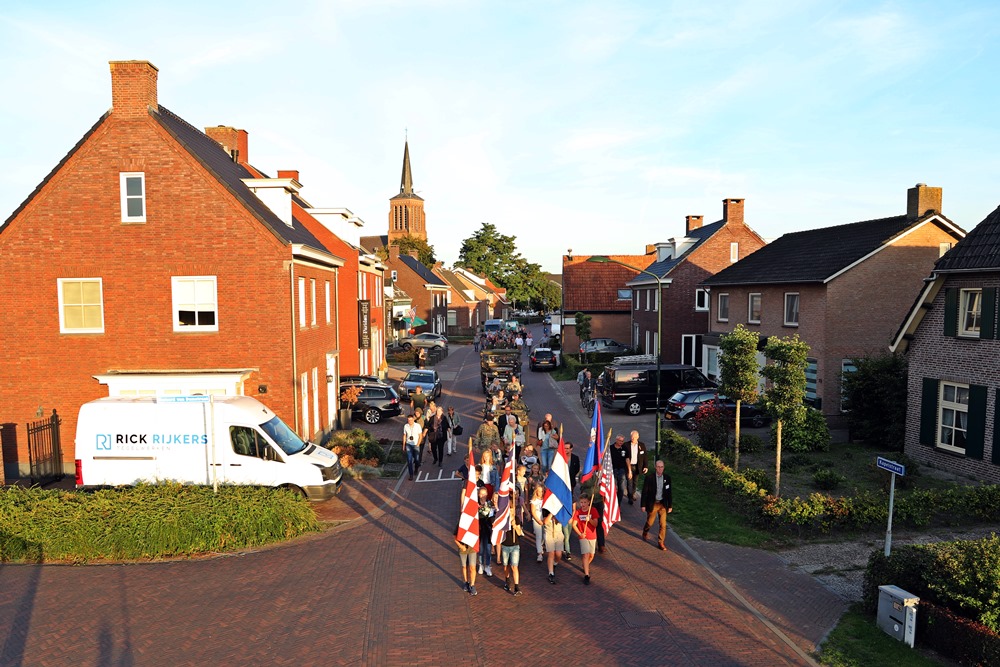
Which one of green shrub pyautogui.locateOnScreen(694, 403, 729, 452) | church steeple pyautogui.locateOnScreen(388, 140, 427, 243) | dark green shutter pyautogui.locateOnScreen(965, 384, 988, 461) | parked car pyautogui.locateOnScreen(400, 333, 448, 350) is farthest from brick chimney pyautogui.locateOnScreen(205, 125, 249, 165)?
church steeple pyautogui.locateOnScreen(388, 140, 427, 243)

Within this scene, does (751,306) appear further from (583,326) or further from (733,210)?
(583,326)

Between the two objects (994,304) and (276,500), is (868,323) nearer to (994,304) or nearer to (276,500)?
(994,304)

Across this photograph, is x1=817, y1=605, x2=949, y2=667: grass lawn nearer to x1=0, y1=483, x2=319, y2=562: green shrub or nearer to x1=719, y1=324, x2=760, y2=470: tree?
x1=719, y1=324, x2=760, y2=470: tree

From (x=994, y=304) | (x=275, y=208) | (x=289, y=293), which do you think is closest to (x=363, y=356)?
(x=275, y=208)

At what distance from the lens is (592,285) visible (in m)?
52.9

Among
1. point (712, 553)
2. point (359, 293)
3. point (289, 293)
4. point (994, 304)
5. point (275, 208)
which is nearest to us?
point (712, 553)

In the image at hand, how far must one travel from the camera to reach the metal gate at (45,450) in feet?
58.6

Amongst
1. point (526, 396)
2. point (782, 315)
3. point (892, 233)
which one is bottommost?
point (526, 396)

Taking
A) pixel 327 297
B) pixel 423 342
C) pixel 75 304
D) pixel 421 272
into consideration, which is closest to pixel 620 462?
pixel 327 297

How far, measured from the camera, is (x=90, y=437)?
48.4ft

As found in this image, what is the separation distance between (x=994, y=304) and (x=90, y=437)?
2127 centimetres

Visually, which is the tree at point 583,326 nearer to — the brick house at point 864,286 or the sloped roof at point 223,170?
the brick house at point 864,286

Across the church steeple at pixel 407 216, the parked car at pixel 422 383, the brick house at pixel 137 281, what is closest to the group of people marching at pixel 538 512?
the brick house at pixel 137 281

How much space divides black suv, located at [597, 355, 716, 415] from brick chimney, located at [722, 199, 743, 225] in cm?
1460
